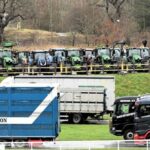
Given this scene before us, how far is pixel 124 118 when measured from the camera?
89.1 ft

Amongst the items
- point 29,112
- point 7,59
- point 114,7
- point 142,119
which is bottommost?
point 142,119

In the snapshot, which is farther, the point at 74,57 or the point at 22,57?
the point at 22,57

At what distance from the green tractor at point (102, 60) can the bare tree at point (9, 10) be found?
2433cm

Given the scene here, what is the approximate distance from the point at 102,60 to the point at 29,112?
25202 mm

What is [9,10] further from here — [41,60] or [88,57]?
[88,57]

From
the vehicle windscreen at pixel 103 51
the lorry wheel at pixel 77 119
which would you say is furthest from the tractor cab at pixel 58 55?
the lorry wheel at pixel 77 119

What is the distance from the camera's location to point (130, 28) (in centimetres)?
8062

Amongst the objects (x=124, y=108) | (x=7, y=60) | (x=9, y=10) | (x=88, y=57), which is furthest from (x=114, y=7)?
(x=124, y=108)

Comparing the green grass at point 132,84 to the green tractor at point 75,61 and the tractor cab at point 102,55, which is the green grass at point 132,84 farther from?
the green tractor at point 75,61

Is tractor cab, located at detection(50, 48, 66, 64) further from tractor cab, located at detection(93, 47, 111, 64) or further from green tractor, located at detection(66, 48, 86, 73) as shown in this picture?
tractor cab, located at detection(93, 47, 111, 64)

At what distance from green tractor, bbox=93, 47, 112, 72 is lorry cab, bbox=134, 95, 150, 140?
23070mm

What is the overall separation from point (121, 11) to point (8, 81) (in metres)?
59.7

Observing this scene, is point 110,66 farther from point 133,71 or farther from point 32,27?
point 32,27

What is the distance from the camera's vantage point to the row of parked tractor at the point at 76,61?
48.1 meters
